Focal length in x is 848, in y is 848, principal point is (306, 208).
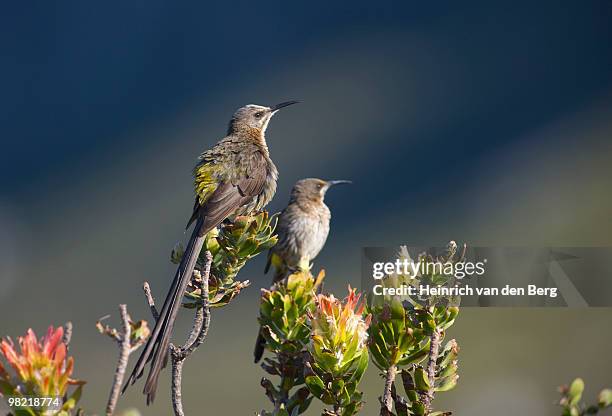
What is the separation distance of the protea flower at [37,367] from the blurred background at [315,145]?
19.1 m

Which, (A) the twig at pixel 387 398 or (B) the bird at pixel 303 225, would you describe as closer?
(A) the twig at pixel 387 398

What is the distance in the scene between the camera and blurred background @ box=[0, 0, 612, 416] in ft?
105

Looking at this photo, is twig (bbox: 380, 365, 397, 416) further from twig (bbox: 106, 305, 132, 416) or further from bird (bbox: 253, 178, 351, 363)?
bird (bbox: 253, 178, 351, 363)

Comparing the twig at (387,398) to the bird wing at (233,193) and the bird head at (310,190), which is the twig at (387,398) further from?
the bird head at (310,190)

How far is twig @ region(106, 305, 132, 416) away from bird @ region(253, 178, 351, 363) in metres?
3.95

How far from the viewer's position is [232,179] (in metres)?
5.63

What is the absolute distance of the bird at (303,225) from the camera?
6676mm

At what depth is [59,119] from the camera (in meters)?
74.9

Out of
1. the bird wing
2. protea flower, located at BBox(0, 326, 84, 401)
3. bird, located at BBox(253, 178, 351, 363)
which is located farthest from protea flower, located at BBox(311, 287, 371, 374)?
bird, located at BBox(253, 178, 351, 363)

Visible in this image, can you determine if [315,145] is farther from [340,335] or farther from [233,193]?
[340,335]

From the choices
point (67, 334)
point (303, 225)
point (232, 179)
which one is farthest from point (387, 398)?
point (303, 225)

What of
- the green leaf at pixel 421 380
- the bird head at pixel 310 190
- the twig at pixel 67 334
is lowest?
the twig at pixel 67 334

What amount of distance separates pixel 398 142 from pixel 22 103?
108 ft

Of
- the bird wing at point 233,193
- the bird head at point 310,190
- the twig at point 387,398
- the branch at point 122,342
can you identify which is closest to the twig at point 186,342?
the branch at point 122,342
